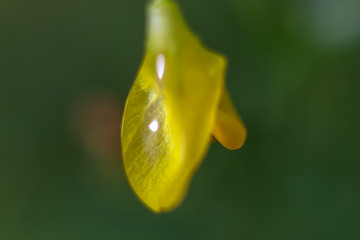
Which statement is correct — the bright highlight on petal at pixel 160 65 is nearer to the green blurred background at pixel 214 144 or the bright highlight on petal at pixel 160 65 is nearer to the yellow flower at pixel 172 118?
the yellow flower at pixel 172 118

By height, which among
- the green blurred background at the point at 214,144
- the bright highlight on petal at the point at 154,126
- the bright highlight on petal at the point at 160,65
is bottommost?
the green blurred background at the point at 214,144

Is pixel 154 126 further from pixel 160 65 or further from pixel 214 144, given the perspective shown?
pixel 214 144

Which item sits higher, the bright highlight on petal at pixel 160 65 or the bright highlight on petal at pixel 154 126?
the bright highlight on petal at pixel 160 65

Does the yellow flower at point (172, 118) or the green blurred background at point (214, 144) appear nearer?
the yellow flower at point (172, 118)

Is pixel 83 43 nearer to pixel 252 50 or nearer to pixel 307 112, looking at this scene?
pixel 252 50

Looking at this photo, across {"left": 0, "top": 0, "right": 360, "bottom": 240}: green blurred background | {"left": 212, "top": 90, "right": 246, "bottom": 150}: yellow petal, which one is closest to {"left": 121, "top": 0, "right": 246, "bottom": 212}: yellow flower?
{"left": 212, "top": 90, "right": 246, "bottom": 150}: yellow petal

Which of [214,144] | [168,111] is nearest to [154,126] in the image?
[168,111]

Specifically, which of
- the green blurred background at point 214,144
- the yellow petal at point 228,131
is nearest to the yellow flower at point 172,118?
the yellow petal at point 228,131

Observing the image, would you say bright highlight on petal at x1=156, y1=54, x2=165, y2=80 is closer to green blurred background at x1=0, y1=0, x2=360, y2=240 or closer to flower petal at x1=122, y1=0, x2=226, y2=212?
flower petal at x1=122, y1=0, x2=226, y2=212
